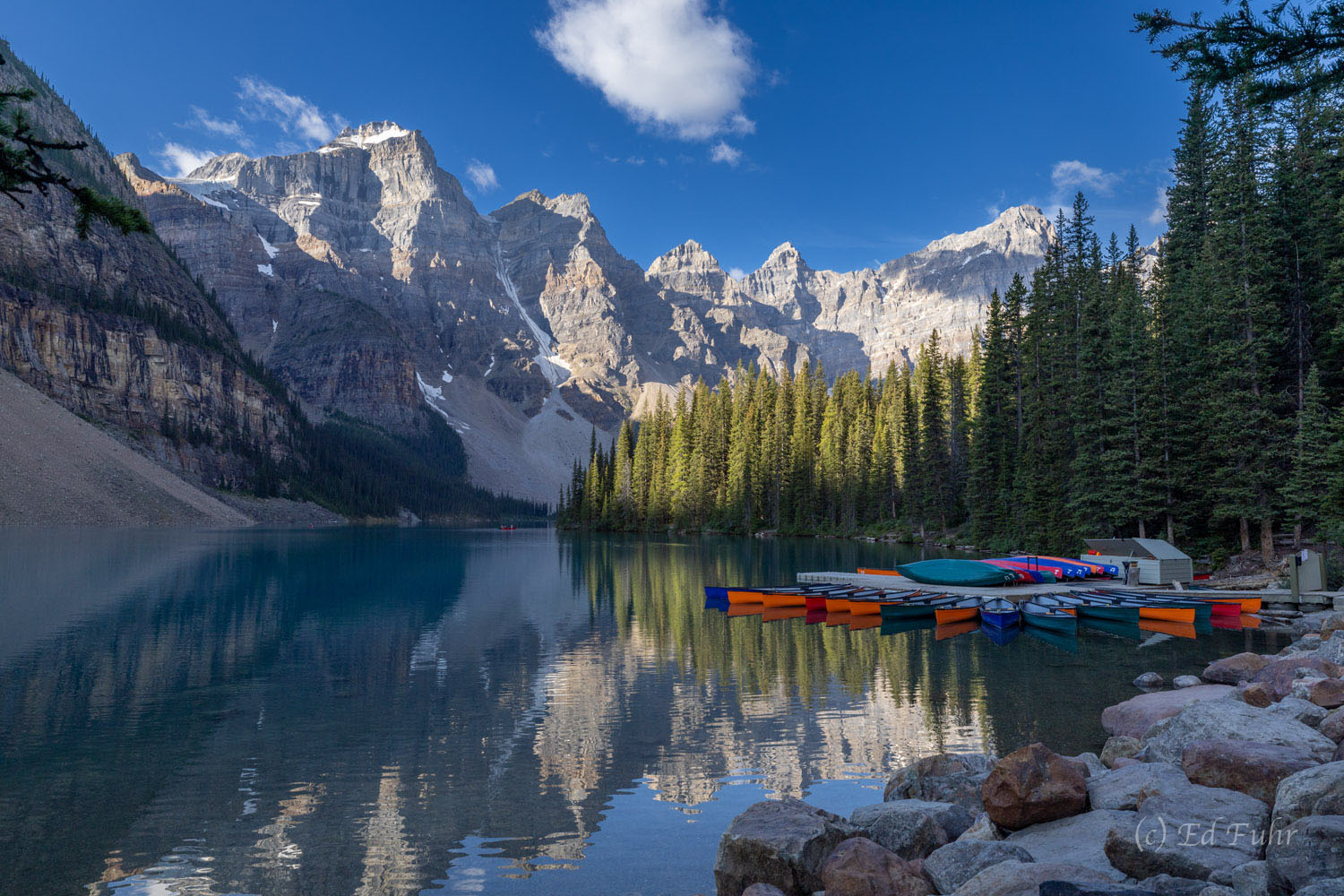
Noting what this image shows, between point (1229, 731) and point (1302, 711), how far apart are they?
205 centimetres

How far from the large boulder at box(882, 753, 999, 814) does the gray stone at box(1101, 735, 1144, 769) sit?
1.84 meters

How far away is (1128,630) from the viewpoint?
76.6ft

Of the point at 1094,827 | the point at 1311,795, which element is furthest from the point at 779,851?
the point at 1311,795

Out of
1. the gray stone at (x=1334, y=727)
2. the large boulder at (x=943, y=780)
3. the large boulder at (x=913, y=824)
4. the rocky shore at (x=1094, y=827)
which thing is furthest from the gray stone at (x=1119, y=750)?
the large boulder at (x=913, y=824)

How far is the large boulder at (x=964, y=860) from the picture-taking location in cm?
633

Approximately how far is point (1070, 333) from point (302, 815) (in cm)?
5254

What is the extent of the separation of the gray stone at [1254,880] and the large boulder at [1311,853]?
61mm

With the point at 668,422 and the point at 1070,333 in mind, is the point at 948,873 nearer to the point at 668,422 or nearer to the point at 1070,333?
the point at 1070,333

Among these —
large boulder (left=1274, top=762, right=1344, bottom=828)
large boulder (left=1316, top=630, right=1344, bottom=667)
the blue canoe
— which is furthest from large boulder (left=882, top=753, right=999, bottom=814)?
the blue canoe

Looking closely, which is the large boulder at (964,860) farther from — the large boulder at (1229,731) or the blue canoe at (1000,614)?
the blue canoe at (1000,614)

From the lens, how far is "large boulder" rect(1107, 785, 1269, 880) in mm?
5723

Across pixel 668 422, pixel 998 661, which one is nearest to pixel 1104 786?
pixel 998 661

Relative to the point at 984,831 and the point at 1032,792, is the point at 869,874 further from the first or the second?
the point at 1032,792

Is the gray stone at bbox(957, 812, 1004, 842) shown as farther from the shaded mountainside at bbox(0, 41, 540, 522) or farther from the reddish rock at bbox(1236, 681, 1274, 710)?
the shaded mountainside at bbox(0, 41, 540, 522)
